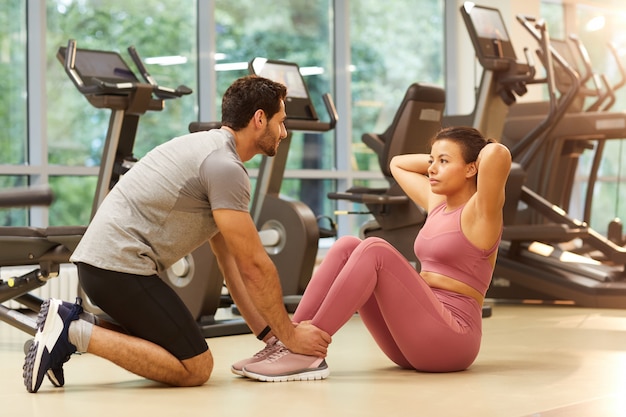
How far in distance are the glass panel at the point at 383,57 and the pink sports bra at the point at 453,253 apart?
17.8 feet

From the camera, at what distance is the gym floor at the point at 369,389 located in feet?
9.06

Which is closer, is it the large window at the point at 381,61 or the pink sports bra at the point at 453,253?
the pink sports bra at the point at 453,253

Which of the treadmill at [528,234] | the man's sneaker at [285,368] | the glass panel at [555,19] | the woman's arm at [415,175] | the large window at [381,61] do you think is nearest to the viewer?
the man's sneaker at [285,368]

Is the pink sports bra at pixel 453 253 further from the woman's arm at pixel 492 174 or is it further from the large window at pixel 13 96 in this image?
the large window at pixel 13 96

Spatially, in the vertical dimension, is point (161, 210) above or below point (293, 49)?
below

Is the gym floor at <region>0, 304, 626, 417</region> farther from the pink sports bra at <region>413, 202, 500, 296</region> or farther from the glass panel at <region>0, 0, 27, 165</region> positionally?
the glass panel at <region>0, 0, 27, 165</region>

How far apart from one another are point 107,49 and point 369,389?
4500 mm

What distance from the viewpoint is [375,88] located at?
9141 mm

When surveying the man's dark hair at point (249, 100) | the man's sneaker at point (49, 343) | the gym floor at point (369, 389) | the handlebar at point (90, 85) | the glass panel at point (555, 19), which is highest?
the glass panel at point (555, 19)

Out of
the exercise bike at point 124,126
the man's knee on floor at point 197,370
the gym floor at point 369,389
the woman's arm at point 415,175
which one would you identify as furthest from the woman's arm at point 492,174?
the exercise bike at point 124,126

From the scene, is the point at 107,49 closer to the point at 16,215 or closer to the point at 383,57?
the point at 16,215

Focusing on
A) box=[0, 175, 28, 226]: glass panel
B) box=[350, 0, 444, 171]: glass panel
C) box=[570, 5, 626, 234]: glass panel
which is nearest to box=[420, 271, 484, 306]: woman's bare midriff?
box=[0, 175, 28, 226]: glass panel

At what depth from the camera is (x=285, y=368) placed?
3256 mm

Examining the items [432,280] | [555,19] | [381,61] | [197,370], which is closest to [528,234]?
[432,280]
